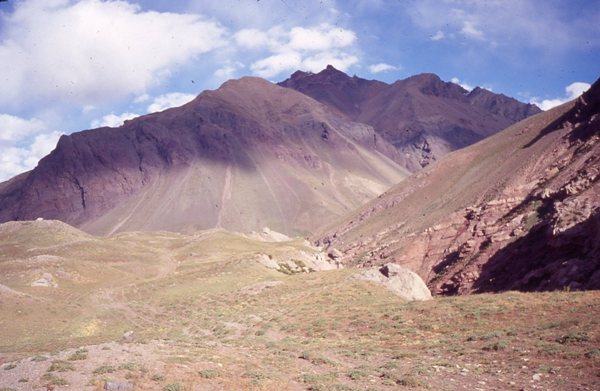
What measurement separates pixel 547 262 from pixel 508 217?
1514 cm

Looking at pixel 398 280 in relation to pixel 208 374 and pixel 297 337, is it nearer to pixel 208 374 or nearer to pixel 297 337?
pixel 297 337

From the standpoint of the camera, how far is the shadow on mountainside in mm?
33969

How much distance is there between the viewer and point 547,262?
40.2 meters

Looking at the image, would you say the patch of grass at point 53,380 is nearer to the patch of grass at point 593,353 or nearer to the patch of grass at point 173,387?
the patch of grass at point 173,387

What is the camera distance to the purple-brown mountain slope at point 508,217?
39681mm

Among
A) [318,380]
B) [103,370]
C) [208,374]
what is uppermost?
[103,370]

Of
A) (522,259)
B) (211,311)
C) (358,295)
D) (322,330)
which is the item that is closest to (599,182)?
(522,259)

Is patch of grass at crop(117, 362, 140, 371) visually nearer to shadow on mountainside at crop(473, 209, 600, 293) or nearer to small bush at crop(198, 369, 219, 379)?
small bush at crop(198, 369, 219, 379)

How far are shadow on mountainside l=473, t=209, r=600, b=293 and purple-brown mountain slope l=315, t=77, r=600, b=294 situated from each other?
0.37ft

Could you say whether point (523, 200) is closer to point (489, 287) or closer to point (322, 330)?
point (489, 287)

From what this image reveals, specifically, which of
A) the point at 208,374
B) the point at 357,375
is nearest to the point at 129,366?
the point at 208,374

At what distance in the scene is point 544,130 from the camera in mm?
78688

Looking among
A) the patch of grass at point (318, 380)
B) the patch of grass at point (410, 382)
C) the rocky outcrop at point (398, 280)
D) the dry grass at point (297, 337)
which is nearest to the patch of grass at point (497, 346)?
the dry grass at point (297, 337)

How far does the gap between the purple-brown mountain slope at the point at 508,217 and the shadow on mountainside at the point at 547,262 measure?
4.4 inches
